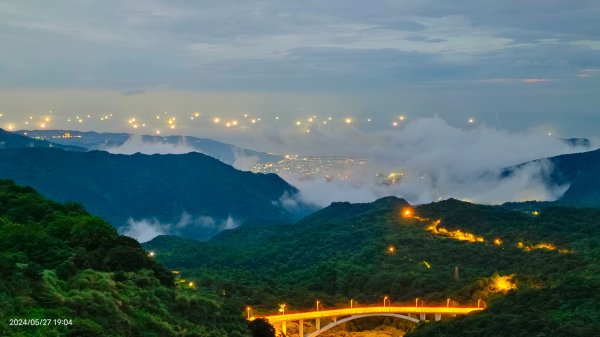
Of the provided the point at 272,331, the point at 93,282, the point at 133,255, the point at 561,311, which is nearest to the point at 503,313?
the point at 561,311

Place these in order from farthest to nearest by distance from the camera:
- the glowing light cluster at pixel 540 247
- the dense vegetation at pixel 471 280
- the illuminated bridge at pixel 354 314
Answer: the glowing light cluster at pixel 540 247 → the illuminated bridge at pixel 354 314 → the dense vegetation at pixel 471 280

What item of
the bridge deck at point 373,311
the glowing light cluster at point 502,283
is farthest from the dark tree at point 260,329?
the glowing light cluster at point 502,283

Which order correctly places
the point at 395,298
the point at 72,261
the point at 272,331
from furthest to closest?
1. the point at 395,298
2. the point at 272,331
3. the point at 72,261

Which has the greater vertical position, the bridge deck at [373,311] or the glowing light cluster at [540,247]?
the glowing light cluster at [540,247]

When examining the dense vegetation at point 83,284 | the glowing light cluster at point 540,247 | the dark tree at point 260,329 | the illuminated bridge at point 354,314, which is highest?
the dense vegetation at point 83,284

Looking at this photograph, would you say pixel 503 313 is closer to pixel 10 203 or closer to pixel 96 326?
pixel 96 326

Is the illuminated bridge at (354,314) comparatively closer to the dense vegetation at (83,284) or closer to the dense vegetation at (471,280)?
the dense vegetation at (471,280)
